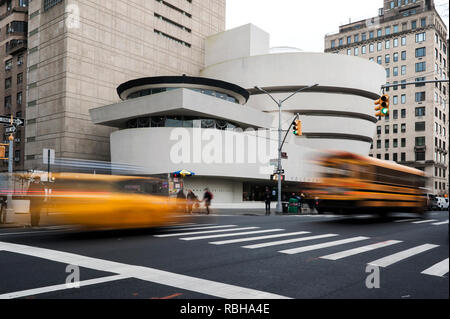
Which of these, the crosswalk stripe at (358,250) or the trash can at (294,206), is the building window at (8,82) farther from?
the crosswalk stripe at (358,250)

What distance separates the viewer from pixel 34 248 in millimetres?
9109

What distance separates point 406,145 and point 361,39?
3220 cm

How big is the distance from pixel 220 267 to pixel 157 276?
1294 mm

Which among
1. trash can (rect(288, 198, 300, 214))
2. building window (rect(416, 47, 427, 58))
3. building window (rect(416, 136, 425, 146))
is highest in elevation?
building window (rect(416, 47, 427, 58))

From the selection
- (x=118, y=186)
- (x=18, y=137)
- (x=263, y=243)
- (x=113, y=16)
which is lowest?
(x=263, y=243)

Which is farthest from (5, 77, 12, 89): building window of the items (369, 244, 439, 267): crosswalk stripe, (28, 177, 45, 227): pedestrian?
(369, 244, 439, 267): crosswalk stripe

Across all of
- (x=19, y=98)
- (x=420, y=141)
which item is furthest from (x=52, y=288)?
(x=420, y=141)

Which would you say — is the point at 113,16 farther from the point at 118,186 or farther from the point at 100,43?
the point at 118,186

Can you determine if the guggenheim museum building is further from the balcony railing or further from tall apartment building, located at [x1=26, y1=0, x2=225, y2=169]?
the balcony railing

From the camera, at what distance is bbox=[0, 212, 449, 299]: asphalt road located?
5.27 m

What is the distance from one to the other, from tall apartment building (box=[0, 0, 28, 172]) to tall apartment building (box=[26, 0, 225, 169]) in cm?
718
